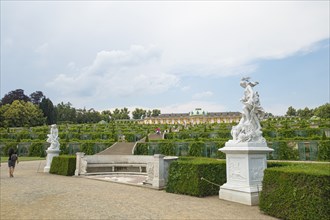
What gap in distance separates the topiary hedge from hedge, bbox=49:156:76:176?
8.63 m

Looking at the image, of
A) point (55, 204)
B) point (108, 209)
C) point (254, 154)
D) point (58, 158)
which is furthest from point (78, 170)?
point (254, 154)

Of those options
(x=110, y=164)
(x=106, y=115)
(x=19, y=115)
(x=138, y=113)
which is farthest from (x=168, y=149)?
(x=138, y=113)

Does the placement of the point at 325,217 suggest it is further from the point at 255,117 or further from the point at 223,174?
the point at 223,174

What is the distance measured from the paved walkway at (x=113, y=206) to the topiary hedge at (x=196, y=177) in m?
0.35

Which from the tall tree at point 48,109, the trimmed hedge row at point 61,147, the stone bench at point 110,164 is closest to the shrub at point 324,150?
the stone bench at point 110,164

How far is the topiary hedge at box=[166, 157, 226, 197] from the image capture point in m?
10.2

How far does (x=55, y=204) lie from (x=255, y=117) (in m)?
6.89

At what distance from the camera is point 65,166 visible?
17688mm

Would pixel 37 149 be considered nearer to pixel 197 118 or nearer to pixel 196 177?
pixel 196 177

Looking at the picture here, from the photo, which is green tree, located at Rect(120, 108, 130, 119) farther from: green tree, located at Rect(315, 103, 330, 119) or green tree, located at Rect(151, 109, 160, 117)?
green tree, located at Rect(315, 103, 330, 119)

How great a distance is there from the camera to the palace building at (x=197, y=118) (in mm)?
134125

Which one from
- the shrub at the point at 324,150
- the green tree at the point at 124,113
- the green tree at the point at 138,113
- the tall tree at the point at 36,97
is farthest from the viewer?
the green tree at the point at 138,113

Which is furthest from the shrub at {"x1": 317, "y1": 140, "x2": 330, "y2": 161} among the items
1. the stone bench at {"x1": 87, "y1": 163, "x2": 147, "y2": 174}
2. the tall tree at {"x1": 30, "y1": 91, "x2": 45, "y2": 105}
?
the tall tree at {"x1": 30, "y1": 91, "x2": 45, "y2": 105}

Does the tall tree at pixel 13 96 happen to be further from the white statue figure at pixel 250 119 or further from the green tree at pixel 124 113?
the white statue figure at pixel 250 119
